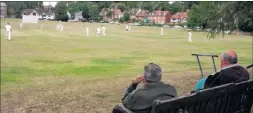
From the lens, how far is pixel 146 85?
450 cm

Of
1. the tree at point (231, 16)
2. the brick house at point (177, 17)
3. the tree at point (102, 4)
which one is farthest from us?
the tree at point (102, 4)

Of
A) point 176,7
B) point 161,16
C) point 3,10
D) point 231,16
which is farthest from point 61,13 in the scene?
point 231,16

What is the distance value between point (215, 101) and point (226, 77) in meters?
0.87

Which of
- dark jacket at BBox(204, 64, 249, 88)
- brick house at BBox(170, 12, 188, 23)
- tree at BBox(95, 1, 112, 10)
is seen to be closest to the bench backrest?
dark jacket at BBox(204, 64, 249, 88)

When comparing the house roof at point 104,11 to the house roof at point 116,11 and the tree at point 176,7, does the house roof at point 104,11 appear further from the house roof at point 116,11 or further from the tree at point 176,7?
the tree at point 176,7

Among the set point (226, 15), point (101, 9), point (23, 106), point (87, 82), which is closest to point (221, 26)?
point (226, 15)

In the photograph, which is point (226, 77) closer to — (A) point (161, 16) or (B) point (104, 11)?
(A) point (161, 16)

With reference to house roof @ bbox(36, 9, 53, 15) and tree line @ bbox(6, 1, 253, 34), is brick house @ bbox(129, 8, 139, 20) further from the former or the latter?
house roof @ bbox(36, 9, 53, 15)

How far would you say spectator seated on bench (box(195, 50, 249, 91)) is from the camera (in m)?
5.54

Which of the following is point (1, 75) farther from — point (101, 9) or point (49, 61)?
point (101, 9)

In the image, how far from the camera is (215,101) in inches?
187

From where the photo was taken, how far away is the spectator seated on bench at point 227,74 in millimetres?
5535

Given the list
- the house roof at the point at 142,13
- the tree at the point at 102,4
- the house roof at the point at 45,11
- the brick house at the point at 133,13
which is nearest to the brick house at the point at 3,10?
the house roof at the point at 45,11

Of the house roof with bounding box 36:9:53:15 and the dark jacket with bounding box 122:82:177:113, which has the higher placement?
the house roof with bounding box 36:9:53:15
